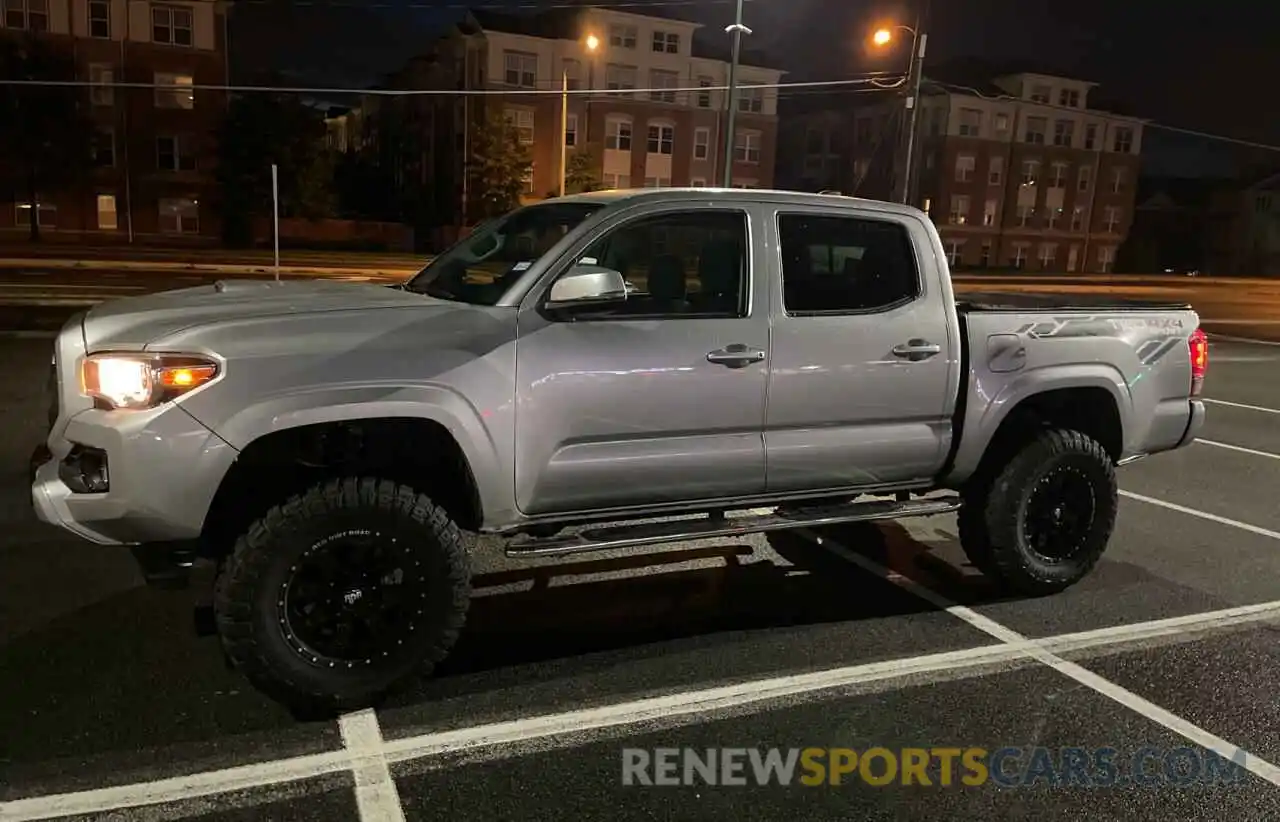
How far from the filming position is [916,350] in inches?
201

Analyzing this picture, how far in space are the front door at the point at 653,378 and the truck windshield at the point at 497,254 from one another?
0.20 metres

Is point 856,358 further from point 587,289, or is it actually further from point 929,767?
point 929,767

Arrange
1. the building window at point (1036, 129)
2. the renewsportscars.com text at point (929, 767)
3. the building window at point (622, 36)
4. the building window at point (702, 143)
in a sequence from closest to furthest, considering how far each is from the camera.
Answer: the renewsportscars.com text at point (929, 767) → the building window at point (622, 36) → the building window at point (702, 143) → the building window at point (1036, 129)

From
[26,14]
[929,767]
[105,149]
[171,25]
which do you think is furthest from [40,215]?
[929,767]

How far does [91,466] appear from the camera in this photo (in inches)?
147

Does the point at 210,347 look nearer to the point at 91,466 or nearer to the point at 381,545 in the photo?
the point at 91,466

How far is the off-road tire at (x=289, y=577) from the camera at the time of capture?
3889mm

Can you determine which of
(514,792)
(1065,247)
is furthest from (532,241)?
(1065,247)

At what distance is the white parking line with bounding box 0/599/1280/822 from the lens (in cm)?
342

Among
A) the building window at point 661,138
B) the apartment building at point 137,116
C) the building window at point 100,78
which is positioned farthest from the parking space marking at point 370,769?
the building window at point 661,138

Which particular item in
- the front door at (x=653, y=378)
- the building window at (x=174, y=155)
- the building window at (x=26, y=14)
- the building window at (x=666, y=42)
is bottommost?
the front door at (x=653, y=378)

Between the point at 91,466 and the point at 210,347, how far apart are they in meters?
0.60

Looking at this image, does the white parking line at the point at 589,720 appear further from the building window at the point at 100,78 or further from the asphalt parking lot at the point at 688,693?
the building window at the point at 100,78

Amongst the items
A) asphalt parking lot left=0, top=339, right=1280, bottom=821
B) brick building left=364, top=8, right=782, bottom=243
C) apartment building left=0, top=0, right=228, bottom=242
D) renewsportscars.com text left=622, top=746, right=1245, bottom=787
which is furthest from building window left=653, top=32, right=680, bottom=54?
renewsportscars.com text left=622, top=746, right=1245, bottom=787
